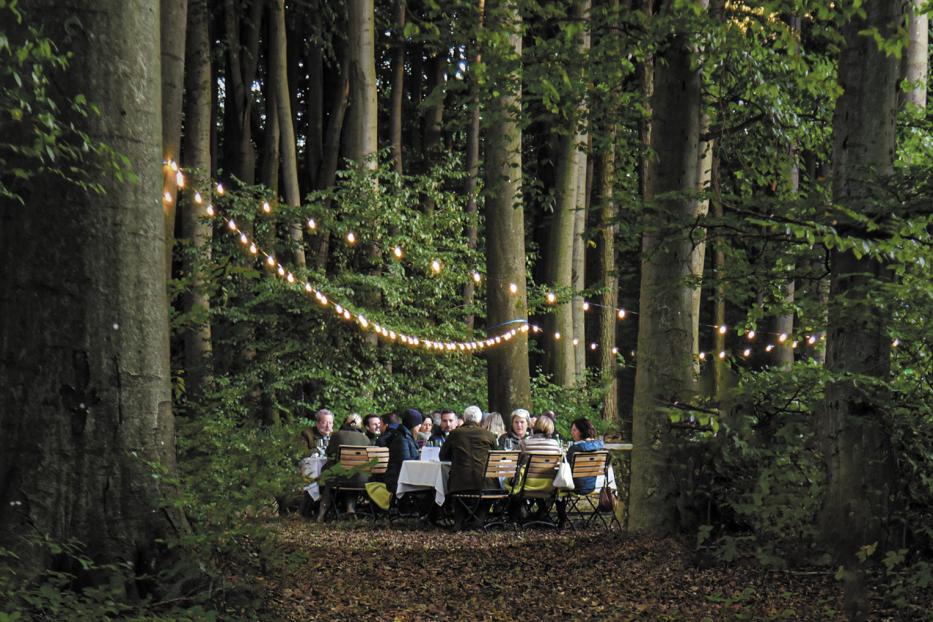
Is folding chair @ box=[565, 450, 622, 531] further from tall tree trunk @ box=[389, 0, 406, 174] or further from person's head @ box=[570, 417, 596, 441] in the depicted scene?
tall tree trunk @ box=[389, 0, 406, 174]

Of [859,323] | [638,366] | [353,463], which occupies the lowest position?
[353,463]

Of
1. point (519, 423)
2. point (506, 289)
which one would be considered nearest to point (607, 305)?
point (506, 289)

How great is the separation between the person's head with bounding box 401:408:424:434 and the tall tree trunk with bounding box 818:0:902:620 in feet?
31.1

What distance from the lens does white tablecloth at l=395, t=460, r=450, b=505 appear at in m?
14.6

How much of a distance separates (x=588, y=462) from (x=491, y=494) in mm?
1223

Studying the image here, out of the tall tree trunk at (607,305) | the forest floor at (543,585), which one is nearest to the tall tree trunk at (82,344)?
the forest floor at (543,585)

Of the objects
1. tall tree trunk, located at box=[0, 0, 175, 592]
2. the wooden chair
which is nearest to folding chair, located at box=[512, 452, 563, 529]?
the wooden chair

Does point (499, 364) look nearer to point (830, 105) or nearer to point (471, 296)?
point (471, 296)

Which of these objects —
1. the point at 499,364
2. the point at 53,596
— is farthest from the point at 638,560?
the point at 499,364

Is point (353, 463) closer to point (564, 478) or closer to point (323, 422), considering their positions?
point (323, 422)

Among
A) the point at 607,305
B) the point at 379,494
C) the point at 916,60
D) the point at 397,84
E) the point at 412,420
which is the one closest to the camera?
the point at 916,60

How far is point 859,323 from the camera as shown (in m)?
6.58

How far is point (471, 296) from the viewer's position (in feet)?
80.5

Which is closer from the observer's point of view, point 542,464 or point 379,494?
point 542,464
